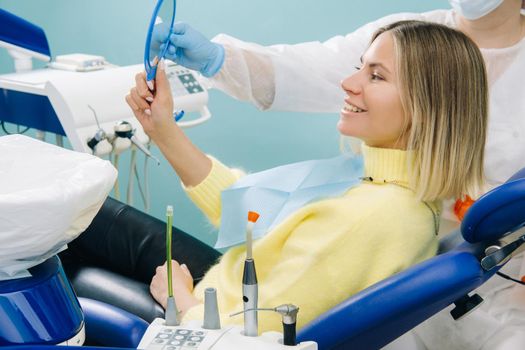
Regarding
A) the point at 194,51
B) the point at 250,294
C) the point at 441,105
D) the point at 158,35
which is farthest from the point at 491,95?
the point at 250,294

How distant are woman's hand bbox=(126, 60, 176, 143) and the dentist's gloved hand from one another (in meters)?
0.12

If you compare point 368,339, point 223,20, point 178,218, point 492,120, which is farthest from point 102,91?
point 368,339

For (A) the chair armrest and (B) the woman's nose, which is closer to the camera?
(A) the chair armrest

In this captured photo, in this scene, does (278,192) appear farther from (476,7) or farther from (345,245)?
(476,7)

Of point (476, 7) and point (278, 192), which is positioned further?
point (476, 7)

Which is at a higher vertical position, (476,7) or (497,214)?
(476,7)

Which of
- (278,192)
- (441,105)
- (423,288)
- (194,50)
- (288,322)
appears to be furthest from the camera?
(194,50)

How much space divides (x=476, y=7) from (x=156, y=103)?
0.79 metres

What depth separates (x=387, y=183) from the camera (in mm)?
1480

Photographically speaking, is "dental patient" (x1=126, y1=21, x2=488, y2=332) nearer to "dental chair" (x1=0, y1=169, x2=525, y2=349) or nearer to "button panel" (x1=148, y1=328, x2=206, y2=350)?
"dental chair" (x1=0, y1=169, x2=525, y2=349)

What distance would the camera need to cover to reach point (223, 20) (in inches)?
122

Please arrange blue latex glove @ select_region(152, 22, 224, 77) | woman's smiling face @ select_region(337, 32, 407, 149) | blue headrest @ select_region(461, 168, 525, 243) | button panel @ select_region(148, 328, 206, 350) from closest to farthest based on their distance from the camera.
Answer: button panel @ select_region(148, 328, 206, 350)
blue headrest @ select_region(461, 168, 525, 243)
woman's smiling face @ select_region(337, 32, 407, 149)
blue latex glove @ select_region(152, 22, 224, 77)

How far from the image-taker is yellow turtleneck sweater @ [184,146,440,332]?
1385 mm

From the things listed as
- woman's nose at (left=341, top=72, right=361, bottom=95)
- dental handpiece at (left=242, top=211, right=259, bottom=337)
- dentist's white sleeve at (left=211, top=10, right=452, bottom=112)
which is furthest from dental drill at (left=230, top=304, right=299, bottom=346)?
dentist's white sleeve at (left=211, top=10, right=452, bottom=112)
